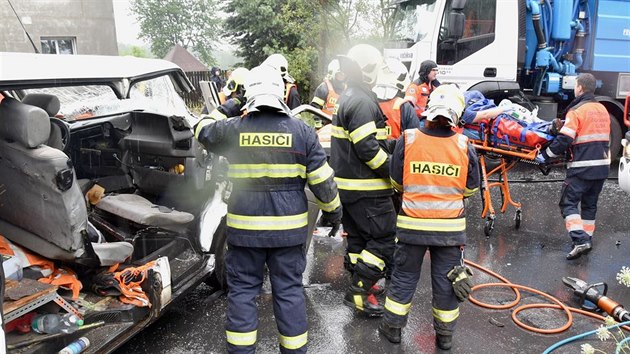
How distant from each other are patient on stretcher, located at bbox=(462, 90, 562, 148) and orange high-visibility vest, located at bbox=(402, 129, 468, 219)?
7.33 feet

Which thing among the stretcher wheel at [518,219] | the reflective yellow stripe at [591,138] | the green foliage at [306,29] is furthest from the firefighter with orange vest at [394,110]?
the green foliage at [306,29]

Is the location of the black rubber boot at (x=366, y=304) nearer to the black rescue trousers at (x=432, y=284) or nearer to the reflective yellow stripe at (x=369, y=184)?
the black rescue trousers at (x=432, y=284)

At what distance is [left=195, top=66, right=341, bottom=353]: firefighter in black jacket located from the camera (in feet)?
9.55

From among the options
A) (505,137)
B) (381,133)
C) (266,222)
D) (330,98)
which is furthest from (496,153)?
(266,222)

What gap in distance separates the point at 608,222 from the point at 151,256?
17.4 ft

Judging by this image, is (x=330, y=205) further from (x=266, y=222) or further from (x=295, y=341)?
(x=295, y=341)

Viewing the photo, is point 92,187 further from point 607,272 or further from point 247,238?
point 607,272

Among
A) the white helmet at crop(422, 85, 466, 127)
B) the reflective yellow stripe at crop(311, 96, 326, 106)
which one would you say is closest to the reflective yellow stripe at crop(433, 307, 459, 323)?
the white helmet at crop(422, 85, 466, 127)

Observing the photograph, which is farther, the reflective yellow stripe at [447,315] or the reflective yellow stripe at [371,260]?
the reflective yellow stripe at [371,260]

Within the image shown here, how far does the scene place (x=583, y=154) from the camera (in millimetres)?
4898

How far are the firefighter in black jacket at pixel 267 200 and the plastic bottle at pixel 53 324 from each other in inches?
33.1

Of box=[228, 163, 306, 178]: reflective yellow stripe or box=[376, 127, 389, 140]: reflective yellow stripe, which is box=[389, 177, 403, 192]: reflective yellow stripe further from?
box=[228, 163, 306, 178]: reflective yellow stripe

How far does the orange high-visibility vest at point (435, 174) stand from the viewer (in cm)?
330

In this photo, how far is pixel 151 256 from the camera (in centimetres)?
351
